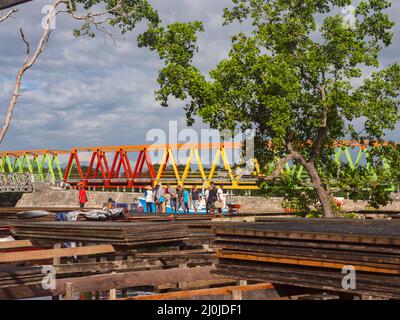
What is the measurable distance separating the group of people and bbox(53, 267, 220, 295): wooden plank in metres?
21.3

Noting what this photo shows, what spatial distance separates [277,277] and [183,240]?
5407mm

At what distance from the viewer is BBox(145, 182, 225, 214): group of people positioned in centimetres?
3303

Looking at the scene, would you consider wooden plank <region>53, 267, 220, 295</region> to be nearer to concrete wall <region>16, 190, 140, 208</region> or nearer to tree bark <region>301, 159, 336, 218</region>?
tree bark <region>301, 159, 336, 218</region>

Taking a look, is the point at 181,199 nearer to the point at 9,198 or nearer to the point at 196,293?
the point at 9,198

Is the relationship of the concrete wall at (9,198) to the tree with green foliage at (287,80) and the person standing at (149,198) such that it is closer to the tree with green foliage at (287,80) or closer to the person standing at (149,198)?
the person standing at (149,198)

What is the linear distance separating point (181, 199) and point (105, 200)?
1119 cm

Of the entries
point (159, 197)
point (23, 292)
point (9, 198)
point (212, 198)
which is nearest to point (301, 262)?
point (23, 292)

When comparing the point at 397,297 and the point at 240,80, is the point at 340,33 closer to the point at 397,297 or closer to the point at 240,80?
the point at 240,80

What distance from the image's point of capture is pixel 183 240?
14.6 meters

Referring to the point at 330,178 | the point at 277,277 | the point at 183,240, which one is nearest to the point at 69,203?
the point at 330,178

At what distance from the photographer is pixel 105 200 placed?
153 ft

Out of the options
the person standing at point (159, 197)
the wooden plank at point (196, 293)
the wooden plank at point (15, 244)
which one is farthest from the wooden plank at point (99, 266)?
the person standing at point (159, 197)

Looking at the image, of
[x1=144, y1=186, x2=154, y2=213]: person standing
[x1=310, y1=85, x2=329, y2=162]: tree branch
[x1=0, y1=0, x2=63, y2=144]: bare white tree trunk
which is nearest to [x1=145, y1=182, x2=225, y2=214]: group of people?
[x1=144, y1=186, x2=154, y2=213]: person standing

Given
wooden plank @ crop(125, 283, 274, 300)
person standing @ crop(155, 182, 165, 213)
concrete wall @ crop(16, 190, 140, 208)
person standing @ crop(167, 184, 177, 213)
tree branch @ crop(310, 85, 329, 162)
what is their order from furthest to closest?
concrete wall @ crop(16, 190, 140, 208)
person standing @ crop(167, 184, 177, 213)
person standing @ crop(155, 182, 165, 213)
tree branch @ crop(310, 85, 329, 162)
wooden plank @ crop(125, 283, 274, 300)
